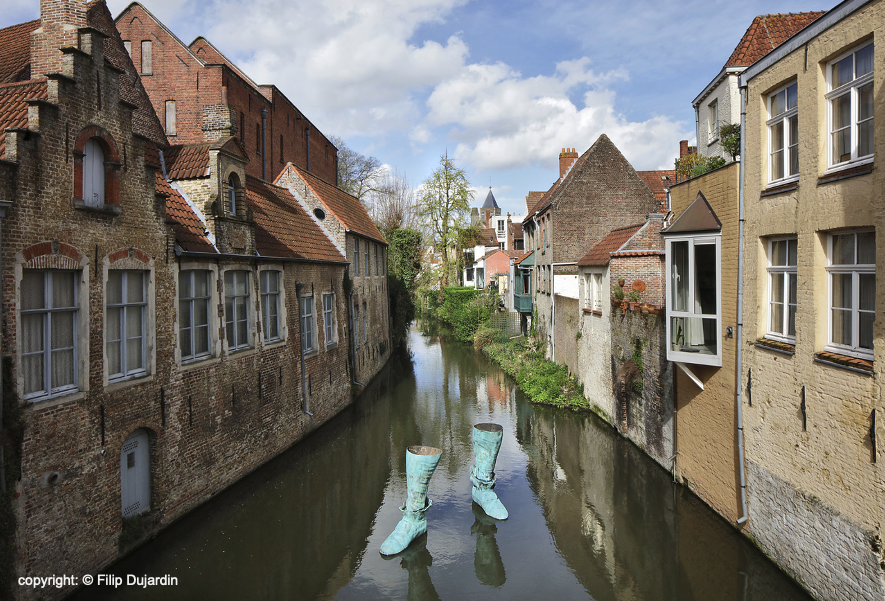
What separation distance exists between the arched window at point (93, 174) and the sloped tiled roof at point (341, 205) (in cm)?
1091

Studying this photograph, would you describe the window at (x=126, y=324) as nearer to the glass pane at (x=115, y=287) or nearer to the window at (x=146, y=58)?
the glass pane at (x=115, y=287)

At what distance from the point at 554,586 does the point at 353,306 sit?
42.5 feet

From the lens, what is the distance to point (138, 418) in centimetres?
814

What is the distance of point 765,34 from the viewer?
11938mm

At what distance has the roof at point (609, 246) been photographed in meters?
14.2

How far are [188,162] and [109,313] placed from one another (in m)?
4.46

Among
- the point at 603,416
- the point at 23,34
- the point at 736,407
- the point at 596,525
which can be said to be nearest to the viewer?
the point at 736,407

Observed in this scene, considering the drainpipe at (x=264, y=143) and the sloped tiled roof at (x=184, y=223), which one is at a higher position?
the drainpipe at (x=264, y=143)

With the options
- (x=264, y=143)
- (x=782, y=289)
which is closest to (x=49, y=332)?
(x=782, y=289)

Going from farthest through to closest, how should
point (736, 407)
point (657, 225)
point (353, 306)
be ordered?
point (353, 306), point (657, 225), point (736, 407)

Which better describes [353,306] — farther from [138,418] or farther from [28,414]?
[28,414]

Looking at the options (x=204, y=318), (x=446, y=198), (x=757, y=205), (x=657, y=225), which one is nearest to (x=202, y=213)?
(x=204, y=318)

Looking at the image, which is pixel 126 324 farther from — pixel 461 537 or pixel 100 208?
pixel 461 537

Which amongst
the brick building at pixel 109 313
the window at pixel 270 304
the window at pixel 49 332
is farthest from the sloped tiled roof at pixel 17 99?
the window at pixel 270 304
